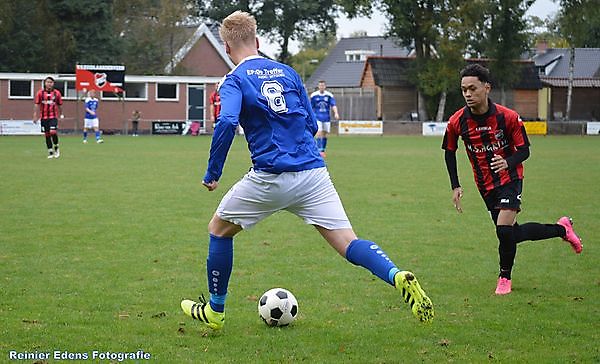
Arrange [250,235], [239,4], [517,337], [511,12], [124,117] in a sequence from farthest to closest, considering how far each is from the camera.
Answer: [239,4] → [511,12] → [124,117] → [250,235] → [517,337]

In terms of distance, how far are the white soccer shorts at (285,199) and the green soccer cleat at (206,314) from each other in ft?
2.19

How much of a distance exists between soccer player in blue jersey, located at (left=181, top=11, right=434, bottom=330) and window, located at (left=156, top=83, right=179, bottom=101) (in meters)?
42.2

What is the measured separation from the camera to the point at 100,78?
4291 cm

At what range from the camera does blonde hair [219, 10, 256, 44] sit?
5.38m

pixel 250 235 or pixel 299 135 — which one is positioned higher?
pixel 299 135

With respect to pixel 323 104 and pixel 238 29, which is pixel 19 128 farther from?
pixel 238 29

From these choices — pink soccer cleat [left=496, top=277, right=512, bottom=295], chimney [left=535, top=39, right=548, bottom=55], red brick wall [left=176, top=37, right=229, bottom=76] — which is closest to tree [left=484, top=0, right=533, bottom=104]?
red brick wall [left=176, top=37, right=229, bottom=76]

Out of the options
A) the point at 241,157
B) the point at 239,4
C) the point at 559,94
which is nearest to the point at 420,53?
the point at 559,94

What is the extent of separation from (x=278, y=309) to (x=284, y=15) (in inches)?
2526

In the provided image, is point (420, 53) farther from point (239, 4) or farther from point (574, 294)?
point (574, 294)

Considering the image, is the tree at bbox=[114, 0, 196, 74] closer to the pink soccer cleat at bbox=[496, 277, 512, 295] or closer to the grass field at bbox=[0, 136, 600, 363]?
the grass field at bbox=[0, 136, 600, 363]

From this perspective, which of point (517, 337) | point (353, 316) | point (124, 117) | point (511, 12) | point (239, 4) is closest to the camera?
point (517, 337)

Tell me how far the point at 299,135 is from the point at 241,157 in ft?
62.7

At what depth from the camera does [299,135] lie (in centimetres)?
543
